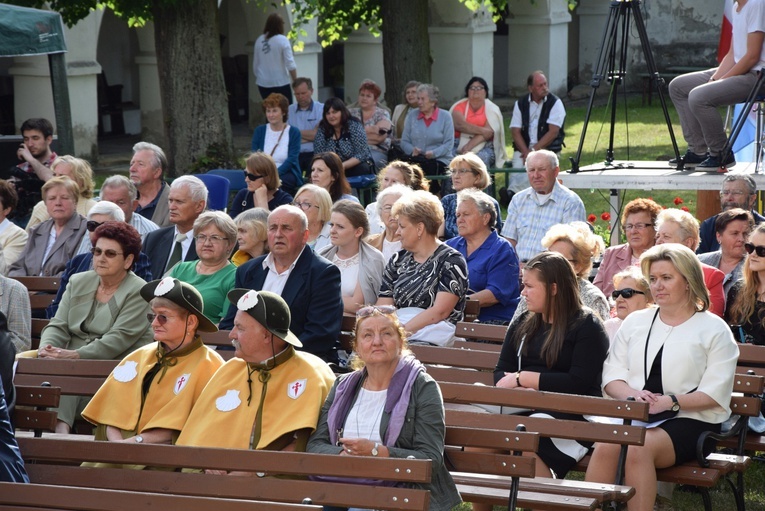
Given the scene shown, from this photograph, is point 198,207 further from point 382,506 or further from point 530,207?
point 382,506

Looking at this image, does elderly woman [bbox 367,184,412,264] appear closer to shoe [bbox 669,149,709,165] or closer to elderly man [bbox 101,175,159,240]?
elderly man [bbox 101,175,159,240]

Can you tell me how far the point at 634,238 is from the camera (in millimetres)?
7934

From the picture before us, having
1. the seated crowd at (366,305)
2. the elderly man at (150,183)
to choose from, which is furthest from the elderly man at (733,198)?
the elderly man at (150,183)

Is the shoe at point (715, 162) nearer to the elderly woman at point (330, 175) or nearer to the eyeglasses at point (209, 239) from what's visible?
the elderly woman at point (330, 175)

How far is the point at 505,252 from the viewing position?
26.4ft

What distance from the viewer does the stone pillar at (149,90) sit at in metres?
22.2

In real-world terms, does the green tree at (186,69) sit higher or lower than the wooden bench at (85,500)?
higher

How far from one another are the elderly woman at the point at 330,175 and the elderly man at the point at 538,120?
6062 mm

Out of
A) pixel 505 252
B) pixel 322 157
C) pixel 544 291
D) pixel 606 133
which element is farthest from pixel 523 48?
pixel 544 291

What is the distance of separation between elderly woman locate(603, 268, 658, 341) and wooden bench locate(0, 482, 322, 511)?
2.58 m

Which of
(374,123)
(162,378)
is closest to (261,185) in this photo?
(162,378)

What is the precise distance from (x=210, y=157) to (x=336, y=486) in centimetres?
1068

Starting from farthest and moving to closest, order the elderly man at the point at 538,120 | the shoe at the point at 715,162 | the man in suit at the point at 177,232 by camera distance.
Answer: the elderly man at the point at 538,120, the shoe at the point at 715,162, the man in suit at the point at 177,232

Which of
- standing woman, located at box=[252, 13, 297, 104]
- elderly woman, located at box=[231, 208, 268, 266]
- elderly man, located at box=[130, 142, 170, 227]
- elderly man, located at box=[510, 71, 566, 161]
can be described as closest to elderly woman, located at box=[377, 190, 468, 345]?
elderly woman, located at box=[231, 208, 268, 266]
